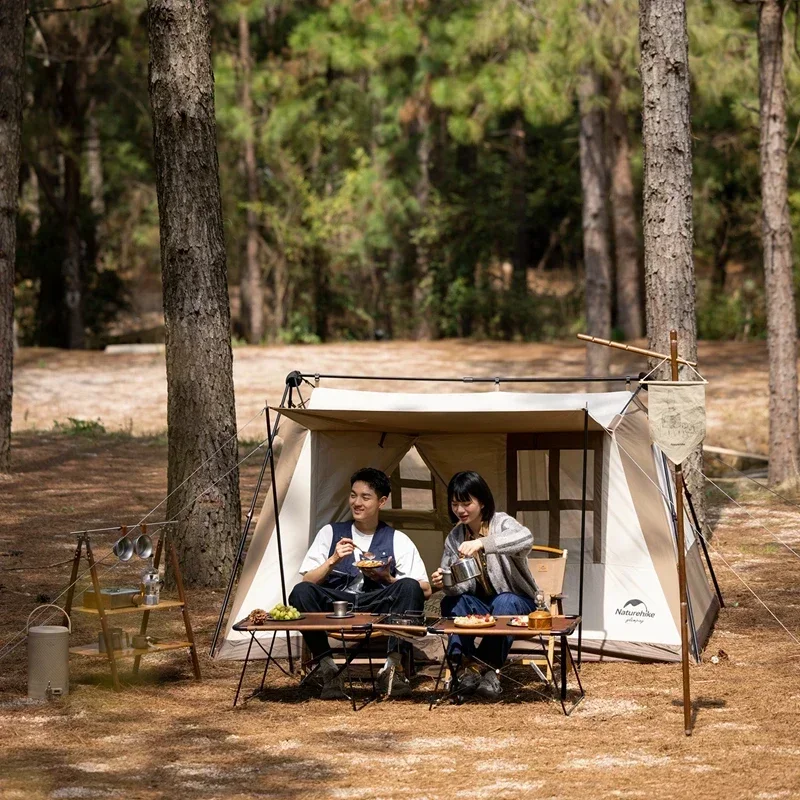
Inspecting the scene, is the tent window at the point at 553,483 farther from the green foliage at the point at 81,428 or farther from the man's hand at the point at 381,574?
the green foliage at the point at 81,428

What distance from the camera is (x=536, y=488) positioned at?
7.91m

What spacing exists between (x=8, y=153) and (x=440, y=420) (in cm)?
685

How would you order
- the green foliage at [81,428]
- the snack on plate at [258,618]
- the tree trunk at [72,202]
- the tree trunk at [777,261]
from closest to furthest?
the snack on plate at [258,618]
the tree trunk at [777,261]
the green foliage at [81,428]
the tree trunk at [72,202]

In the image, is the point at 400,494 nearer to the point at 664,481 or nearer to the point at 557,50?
the point at 664,481

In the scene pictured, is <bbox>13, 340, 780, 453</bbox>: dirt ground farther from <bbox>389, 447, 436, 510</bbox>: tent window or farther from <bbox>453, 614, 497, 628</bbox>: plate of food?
<bbox>453, 614, 497, 628</bbox>: plate of food

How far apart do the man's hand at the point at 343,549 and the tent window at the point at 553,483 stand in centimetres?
156

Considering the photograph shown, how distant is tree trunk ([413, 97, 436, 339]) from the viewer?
91.4 feet

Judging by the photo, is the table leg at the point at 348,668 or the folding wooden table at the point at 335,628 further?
the table leg at the point at 348,668

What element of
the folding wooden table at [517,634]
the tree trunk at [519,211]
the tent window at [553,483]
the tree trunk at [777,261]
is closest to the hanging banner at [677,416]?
the folding wooden table at [517,634]

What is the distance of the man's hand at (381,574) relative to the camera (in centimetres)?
667

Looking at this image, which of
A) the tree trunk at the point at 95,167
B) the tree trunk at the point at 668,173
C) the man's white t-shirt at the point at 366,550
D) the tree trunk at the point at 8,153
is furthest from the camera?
the tree trunk at the point at 95,167

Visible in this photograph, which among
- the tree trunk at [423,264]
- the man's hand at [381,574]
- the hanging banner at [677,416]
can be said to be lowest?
the man's hand at [381,574]

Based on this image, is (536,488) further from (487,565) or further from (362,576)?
(362,576)

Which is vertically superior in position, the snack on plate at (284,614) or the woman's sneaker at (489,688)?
the snack on plate at (284,614)
